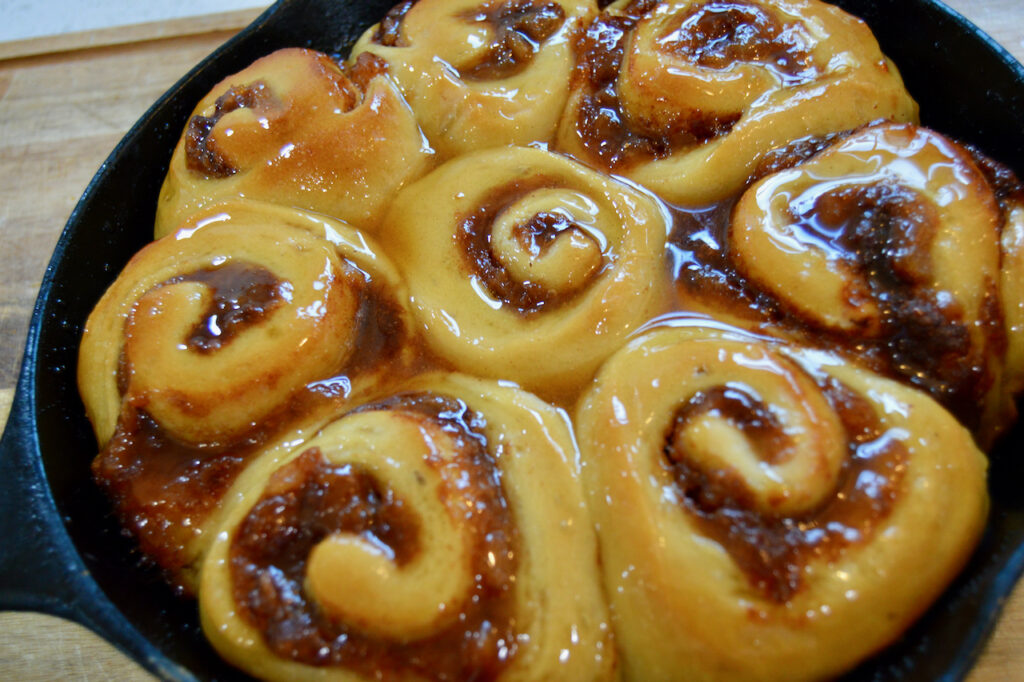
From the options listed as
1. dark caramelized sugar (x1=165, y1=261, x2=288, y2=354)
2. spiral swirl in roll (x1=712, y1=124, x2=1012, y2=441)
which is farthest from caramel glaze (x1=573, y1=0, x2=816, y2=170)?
dark caramelized sugar (x1=165, y1=261, x2=288, y2=354)

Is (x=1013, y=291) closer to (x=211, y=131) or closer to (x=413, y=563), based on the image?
(x=413, y=563)

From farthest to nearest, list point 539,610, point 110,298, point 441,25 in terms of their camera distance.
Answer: point 441,25, point 110,298, point 539,610

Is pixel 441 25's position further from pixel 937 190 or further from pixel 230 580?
pixel 230 580

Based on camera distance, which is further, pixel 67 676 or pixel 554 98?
pixel 554 98

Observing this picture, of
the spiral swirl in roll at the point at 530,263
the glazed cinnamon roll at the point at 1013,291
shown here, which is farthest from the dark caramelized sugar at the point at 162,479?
the glazed cinnamon roll at the point at 1013,291

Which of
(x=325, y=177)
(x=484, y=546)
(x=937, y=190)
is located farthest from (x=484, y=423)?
(x=937, y=190)

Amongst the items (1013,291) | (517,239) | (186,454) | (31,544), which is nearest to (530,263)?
(517,239)

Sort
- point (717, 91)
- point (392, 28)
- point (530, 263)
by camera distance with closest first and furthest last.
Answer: point (530, 263), point (717, 91), point (392, 28)
